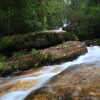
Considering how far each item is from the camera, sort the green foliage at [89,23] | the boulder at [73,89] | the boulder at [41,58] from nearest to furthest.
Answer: the boulder at [73,89]
the boulder at [41,58]
the green foliage at [89,23]

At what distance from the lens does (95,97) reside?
21.9 feet

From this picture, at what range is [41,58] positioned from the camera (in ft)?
45.4

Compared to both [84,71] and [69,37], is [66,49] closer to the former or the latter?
[69,37]

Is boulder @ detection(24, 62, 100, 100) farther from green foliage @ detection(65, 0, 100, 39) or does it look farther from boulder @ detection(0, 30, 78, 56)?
green foliage @ detection(65, 0, 100, 39)

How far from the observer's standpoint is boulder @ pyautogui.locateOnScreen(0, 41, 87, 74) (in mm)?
13164

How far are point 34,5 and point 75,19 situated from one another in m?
11.4

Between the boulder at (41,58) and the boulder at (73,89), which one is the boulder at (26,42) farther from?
the boulder at (73,89)

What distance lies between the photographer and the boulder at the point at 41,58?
1316 cm

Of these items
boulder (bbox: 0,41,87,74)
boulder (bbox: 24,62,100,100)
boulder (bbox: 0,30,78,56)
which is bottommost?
boulder (bbox: 0,41,87,74)

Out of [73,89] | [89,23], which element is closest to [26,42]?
[73,89]

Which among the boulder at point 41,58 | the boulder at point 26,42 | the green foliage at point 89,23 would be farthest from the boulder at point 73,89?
the green foliage at point 89,23

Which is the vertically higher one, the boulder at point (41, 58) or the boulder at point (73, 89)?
the boulder at point (73, 89)

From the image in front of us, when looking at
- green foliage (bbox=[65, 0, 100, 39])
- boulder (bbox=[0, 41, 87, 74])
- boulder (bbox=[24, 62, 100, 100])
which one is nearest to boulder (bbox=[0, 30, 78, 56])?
boulder (bbox=[0, 41, 87, 74])

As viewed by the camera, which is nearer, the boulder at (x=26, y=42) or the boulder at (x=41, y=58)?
the boulder at (x=41, y=58)
